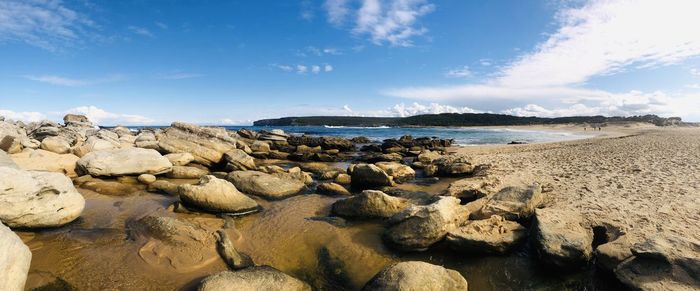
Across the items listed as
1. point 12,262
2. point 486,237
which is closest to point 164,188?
point 12,262

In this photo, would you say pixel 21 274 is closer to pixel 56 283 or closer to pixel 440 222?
pixel 56 283

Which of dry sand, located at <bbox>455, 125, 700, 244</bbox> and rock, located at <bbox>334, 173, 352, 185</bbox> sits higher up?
dry sand, located at <bbox>455, 125, 700, 244</bbox>

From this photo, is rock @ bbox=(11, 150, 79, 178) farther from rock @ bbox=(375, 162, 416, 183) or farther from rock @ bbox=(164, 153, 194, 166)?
rock @ bbox=(375, 162, 416, 183)

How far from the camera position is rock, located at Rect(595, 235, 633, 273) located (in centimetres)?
551

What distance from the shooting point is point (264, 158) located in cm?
2230

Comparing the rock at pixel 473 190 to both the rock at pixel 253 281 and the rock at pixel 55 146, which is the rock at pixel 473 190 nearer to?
the rock at pixel 253 281

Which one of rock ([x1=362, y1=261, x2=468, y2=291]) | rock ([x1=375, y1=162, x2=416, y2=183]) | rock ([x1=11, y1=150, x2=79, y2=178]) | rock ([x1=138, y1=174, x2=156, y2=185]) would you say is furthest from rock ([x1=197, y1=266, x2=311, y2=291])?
rock ([x1=11, y1=150, x2=79, y2=178])

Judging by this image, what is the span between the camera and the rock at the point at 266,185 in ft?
36.2

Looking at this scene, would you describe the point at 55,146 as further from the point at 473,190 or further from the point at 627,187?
the point at 627,187

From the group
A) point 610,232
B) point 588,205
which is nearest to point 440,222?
point 610,232

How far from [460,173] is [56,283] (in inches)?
537

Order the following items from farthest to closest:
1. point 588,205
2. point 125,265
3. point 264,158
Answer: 1. point 264,158
2. point 588,205
3. point 125,265

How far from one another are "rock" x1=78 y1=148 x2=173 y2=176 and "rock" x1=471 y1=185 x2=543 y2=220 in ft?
38.1

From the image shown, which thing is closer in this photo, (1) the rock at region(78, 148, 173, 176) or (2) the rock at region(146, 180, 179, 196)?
(2) the rock at region(146, 180, 179, 196)
